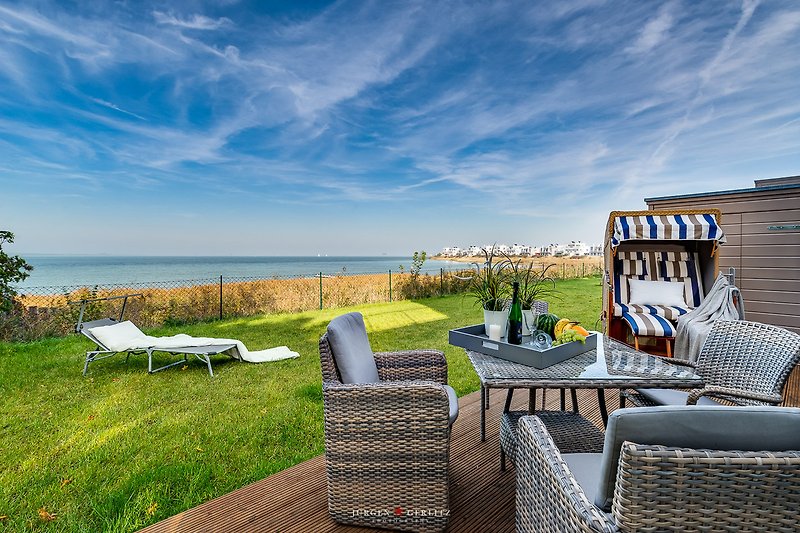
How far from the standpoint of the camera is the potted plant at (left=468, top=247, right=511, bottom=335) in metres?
2.31

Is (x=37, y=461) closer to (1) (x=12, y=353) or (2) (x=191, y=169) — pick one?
(1) (x=12, y=353)

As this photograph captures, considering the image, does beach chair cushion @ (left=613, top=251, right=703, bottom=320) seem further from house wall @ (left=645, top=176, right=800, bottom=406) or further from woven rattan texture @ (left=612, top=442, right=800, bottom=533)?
woven rattan texture @ (left=612, top=442, right=800, bottom=533)

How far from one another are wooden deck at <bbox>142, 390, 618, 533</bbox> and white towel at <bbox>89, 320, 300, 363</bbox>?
275 centimetres

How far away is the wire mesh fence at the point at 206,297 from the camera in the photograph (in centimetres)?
621

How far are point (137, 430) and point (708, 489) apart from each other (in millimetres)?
3535

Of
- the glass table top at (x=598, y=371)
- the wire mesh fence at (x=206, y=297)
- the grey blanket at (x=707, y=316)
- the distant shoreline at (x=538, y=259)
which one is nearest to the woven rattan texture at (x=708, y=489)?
the glass table top at (x=598, y=371)

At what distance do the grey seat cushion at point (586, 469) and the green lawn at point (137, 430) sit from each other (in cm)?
173

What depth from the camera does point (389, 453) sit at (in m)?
1.79

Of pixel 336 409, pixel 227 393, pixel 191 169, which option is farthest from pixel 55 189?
pixel 336 409

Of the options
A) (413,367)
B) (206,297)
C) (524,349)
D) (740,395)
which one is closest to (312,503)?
(413,367)

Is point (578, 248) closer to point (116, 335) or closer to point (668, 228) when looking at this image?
point (668, 228)

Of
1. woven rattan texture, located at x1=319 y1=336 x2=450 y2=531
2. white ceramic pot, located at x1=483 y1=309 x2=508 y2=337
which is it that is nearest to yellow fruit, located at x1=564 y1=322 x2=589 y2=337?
white ceramic pot, located at x1=483 y1=309 x2=508 y2=337

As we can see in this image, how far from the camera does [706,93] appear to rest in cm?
689

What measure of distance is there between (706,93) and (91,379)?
1000cm
